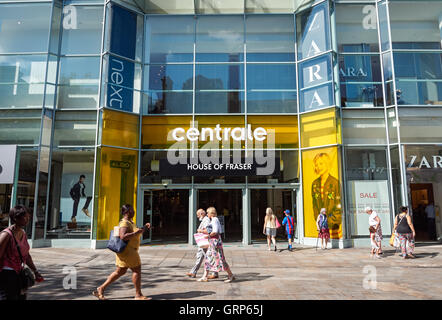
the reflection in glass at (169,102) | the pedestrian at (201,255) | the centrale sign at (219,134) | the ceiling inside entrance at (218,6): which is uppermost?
the ceiling inside entrance at (218,6)

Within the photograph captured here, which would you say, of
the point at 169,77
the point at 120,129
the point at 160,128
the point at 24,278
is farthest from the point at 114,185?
the point at 24,278

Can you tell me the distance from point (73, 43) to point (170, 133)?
5.81 meters

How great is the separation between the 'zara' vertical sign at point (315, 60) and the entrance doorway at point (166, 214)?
7261mm

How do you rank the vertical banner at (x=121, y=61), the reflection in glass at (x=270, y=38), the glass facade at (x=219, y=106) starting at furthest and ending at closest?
the reflection in glass at (x=270, y=38) < the vertical banner at (x=121, y=61) < the glass facade at (x=219, y=106)

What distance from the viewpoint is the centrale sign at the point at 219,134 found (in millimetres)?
13938

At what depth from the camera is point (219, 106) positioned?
47.0 ft

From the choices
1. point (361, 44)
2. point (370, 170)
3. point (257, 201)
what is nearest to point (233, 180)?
point (257, 201)

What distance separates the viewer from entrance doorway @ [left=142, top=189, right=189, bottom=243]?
14.0 metres

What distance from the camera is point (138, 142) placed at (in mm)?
13875

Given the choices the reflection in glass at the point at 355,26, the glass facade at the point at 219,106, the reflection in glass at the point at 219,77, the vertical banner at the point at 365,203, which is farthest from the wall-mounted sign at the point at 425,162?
the reflection in glass at the point at 219,77

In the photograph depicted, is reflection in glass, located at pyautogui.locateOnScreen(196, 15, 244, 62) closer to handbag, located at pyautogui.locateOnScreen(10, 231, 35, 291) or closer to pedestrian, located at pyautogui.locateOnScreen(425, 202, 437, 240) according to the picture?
pedestrian, located at pyautogui.locateOnScreen(425, 202, 437, 240)

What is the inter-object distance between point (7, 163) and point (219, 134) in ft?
28.6

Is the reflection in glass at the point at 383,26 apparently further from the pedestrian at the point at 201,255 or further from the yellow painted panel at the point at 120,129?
the pedestrian at the point at 201,255

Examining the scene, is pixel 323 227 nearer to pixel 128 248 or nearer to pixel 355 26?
pixel 128 248
